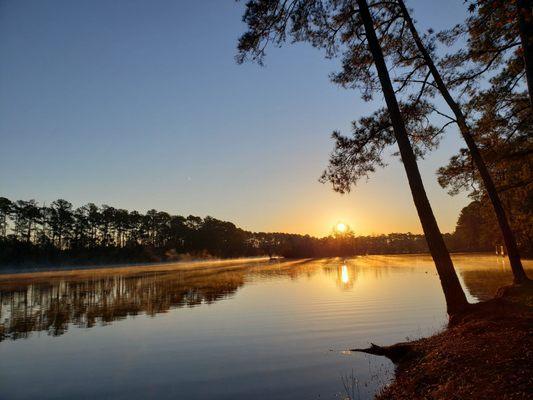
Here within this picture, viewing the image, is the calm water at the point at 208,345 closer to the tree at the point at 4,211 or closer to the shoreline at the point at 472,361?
the shoreline at the point at 472,361

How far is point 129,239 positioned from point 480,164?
122205mm

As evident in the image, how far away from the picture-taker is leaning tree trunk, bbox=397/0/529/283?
14492mm

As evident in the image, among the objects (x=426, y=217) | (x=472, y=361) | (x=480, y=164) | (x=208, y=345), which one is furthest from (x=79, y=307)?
(x=480, y=164)

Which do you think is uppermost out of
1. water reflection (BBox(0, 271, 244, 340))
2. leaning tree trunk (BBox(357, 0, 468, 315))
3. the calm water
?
leaning tree trunk (BBox(357, 0, 468, 315))

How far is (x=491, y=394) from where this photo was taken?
494 centimetres

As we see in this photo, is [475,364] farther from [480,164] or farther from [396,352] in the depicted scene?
[480,164]

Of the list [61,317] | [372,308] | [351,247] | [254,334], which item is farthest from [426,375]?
[351,247]

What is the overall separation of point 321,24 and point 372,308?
476 inches

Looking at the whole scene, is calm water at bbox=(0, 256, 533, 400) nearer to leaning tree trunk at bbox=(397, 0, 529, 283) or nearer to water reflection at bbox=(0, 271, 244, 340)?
water reflection at bbox=(0, 271, 244, 340)

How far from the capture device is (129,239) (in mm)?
123812

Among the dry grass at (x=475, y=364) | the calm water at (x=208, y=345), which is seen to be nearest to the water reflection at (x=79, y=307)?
the calm water at (x=208, y=345)

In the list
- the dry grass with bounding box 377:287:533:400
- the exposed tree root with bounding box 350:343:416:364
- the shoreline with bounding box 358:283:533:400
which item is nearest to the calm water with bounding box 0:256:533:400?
the exposed tree root with bounding box 350:343:416:364

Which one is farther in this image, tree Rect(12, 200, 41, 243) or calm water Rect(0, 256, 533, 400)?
tree Rect(12, 200, 41, 243)

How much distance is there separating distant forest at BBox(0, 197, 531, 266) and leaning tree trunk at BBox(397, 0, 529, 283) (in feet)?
165
